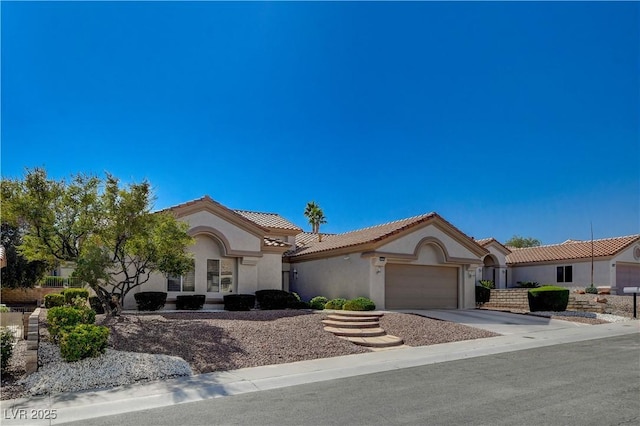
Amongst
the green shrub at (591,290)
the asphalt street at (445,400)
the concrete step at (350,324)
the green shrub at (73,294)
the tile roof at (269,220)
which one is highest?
the tile roof at (269,220)

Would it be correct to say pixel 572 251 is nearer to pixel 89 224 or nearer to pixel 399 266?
pixel 399 266

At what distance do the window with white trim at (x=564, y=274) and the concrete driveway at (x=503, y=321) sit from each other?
1542 centimetres

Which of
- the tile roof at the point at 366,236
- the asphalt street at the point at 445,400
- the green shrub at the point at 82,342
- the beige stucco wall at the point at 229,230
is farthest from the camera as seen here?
the tile roof at the point at 366,236

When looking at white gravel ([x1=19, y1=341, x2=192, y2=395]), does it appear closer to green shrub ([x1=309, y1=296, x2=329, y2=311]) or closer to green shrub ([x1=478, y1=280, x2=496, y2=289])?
green shrub ([x1=309, y1=296, x2=329, y2=311])

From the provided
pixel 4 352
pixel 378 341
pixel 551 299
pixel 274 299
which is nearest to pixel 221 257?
pixel 274 299

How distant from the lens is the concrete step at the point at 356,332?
15267 mm

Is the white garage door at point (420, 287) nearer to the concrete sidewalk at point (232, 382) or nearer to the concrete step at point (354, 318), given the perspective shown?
the concrete step at point (354, 318)

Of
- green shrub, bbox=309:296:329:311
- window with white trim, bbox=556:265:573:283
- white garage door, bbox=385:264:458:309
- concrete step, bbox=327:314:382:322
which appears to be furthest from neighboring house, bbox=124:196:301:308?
window with white trim, bbox=556:265:573:283

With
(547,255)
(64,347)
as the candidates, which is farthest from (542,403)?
(547,255)

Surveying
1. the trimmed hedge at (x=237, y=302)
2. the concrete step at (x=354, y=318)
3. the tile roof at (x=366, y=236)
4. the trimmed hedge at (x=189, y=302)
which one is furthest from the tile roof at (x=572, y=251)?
the trimmed hedge at (x=189, y=302)

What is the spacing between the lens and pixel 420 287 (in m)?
23.8

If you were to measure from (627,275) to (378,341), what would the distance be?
1128 inches

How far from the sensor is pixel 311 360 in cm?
1217

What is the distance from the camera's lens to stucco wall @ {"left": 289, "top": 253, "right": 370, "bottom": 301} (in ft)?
72.7
